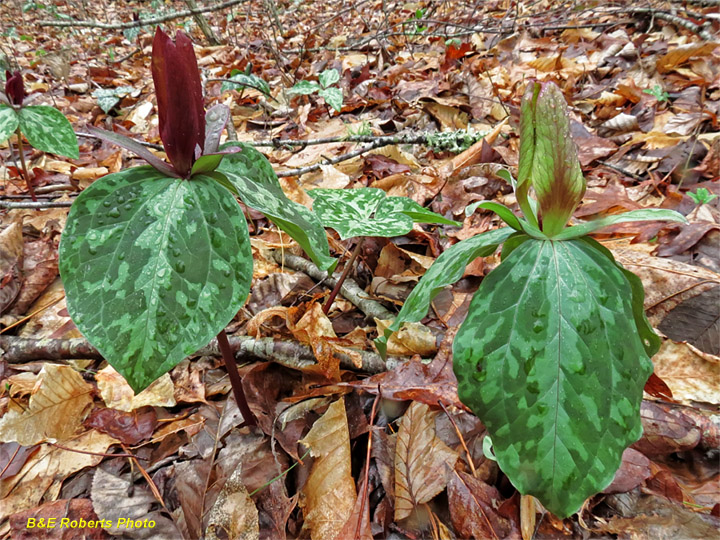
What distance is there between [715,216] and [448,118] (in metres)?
1.52

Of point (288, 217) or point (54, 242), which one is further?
point (54, 242)

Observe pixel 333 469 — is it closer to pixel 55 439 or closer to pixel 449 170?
pixel 55 439

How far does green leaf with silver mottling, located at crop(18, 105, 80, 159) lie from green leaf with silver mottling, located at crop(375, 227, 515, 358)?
6.02 feet

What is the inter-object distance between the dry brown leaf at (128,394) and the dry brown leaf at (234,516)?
367mm

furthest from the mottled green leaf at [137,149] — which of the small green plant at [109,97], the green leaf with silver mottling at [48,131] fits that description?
the small green plant at [109,97]

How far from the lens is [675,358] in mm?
1040

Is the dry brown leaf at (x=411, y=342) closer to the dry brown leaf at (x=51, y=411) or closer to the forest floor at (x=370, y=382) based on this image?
the forest floor at (x=370, y=382)

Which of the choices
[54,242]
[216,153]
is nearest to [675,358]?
[216,153]

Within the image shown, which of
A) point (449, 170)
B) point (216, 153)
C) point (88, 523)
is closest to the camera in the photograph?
point (216, 153)

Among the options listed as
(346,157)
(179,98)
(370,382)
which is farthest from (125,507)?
(346,157)

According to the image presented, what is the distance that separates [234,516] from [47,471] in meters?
0.56

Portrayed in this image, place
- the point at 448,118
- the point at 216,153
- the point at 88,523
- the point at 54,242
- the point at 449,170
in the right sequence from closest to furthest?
1. the point at 216,153
2. the point at 88,523
3. the point at 54,242
4. the point at 449,170
5. the point at 448,118

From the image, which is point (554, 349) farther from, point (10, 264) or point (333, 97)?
point (333, 97)

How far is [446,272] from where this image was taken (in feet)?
2.31
